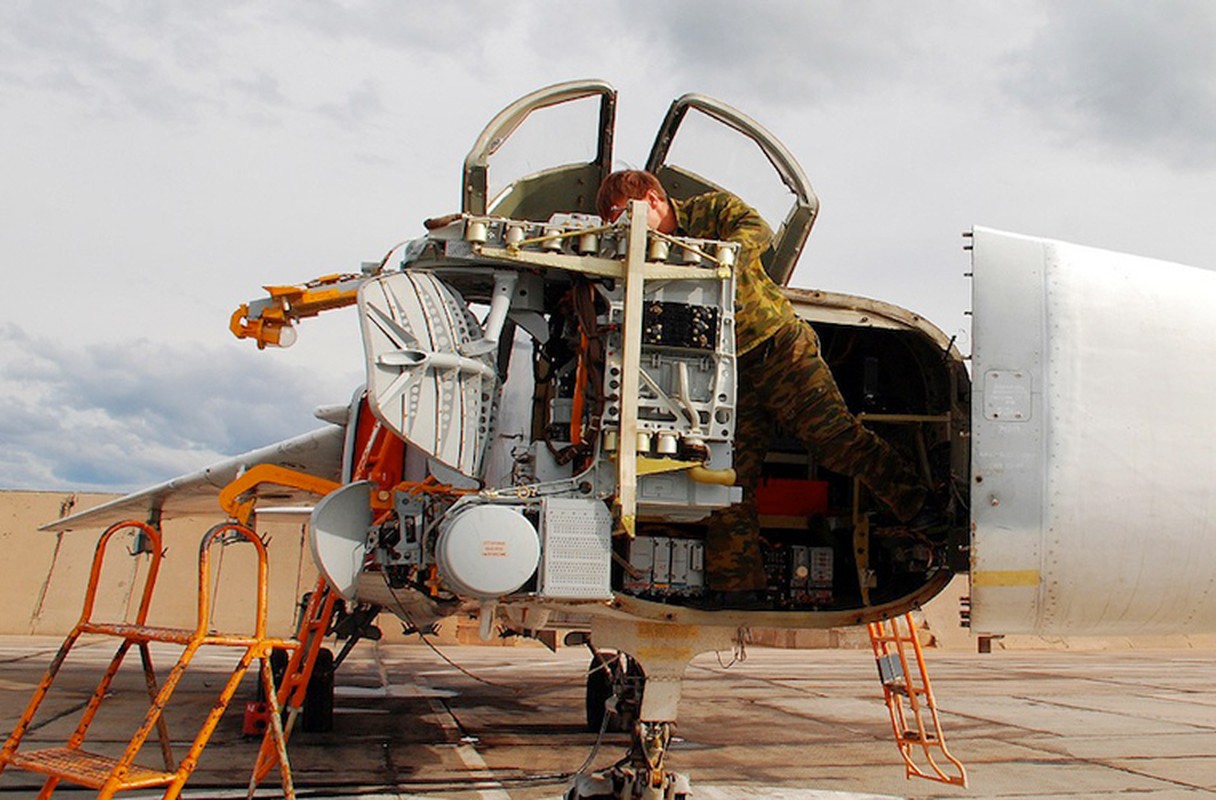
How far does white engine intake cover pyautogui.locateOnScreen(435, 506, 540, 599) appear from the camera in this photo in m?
4.09

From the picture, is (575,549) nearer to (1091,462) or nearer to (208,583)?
(208,583)

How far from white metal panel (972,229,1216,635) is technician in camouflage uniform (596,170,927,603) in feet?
2.74

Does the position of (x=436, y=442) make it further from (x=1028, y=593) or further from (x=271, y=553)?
(x=271, y=553)

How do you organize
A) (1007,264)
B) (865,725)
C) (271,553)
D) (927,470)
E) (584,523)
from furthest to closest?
(271,553) → (865,725) → (927,470) → (1007,264) → (584,523)

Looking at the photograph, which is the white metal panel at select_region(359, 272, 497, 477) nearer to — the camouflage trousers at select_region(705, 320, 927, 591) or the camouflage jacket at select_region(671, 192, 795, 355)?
the camouflage jacket at select_region(671, 192, 795, 355)

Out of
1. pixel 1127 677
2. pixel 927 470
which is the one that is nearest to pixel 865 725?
pixel 927 470

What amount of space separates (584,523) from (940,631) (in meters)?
22.9

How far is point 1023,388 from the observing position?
4496mm

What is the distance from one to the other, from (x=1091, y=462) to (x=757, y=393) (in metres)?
1.62

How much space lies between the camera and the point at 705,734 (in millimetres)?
8719

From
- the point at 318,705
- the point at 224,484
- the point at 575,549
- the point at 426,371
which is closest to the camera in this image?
the point at 575,549

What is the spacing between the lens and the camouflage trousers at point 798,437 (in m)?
5.14

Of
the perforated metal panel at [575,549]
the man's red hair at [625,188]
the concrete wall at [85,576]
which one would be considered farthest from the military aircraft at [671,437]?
the concrete wall at [85,576]

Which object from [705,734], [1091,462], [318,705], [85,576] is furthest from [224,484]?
[85,576]
